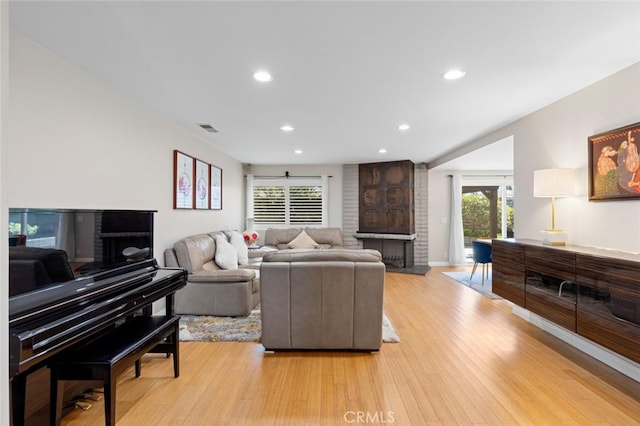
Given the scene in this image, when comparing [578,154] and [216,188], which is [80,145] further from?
[578,154]

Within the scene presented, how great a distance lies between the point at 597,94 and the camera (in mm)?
2707

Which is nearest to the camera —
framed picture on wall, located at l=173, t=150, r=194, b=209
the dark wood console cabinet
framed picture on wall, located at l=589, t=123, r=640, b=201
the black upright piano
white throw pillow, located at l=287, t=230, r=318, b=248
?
the black upright piano

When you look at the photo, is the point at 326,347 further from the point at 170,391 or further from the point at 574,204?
the point at 574,204

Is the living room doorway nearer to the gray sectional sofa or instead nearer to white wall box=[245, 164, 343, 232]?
white wall box=[245, 164, 343, 232]

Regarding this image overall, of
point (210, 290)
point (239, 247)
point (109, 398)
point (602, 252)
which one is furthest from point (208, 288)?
point (602, 252)

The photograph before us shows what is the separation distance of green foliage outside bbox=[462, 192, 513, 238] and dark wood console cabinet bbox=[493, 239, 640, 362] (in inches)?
168

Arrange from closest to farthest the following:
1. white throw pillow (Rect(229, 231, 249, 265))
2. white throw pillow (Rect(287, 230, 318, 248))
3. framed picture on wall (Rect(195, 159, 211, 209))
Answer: framed picture on wall (Rect(195, 159, 211, 209))
white throw pillow (Rect(229, 231, 249, 265))
white throw pillow (Rect(287, 230, 318, 248))

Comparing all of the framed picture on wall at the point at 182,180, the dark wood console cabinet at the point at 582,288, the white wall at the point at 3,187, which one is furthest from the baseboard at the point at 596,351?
the framed picture on wall at the point at 182,180

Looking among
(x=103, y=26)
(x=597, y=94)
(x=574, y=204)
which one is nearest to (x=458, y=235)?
(x=574, y=204)

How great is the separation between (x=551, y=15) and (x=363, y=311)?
2.40 metres

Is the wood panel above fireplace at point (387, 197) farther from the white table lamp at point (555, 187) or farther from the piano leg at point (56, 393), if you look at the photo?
the piano leg at point (56, 393)

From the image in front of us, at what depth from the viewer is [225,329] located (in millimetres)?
3285

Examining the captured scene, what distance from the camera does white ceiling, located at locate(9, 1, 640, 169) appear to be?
1.74m

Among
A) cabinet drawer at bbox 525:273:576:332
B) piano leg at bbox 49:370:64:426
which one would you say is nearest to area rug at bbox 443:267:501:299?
cabinet drawer at bbox 525:273:576:332
